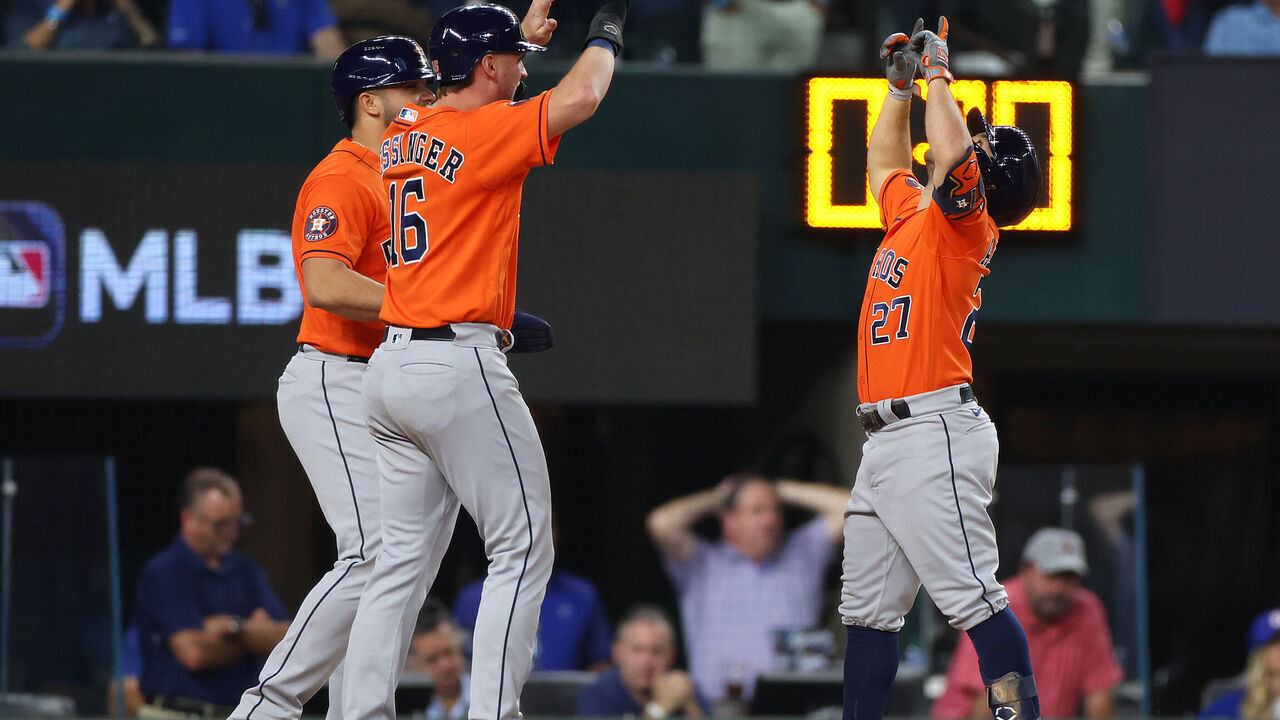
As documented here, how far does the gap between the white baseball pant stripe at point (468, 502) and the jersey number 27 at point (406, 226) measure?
18 centimetres

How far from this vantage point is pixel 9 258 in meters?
6.65

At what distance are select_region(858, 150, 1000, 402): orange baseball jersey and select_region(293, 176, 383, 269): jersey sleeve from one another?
132 cm

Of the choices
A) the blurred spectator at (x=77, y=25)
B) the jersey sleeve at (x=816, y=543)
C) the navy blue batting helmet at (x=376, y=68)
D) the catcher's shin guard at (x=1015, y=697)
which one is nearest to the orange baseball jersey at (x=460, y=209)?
the navy blue batting helmet at (x=376, y=68)

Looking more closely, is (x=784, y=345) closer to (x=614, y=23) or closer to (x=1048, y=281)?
(x=1048, y=281)

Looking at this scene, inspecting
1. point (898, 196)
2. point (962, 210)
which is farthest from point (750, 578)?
point (962, 210)

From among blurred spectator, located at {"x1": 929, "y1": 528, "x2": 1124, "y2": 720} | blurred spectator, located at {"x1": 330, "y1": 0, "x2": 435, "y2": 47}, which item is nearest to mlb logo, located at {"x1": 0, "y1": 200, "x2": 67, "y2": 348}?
blurred spectator, located at {"x1": 330, "y1": 0, "x2": 435, "y2": 47}

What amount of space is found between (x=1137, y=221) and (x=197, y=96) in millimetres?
4028

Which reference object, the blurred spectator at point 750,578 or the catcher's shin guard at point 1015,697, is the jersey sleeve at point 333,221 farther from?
the blurred spectator at point 750,578

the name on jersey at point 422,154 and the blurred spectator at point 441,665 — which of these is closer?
the name on jersey at point 422,154

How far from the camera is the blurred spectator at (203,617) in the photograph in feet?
21.5

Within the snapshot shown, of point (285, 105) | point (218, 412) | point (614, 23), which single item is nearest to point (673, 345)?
point (285, 105)

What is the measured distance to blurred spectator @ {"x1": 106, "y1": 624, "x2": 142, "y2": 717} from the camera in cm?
669

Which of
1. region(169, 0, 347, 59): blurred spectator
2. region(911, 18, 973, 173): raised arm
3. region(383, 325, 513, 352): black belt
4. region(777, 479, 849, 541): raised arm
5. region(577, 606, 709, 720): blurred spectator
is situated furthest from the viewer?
region(777, 479, 849, 541): raised arm

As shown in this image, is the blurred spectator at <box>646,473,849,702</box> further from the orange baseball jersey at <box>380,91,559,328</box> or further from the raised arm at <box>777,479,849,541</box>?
the orange baseball jersey at <box>380,91,559,328</box>
